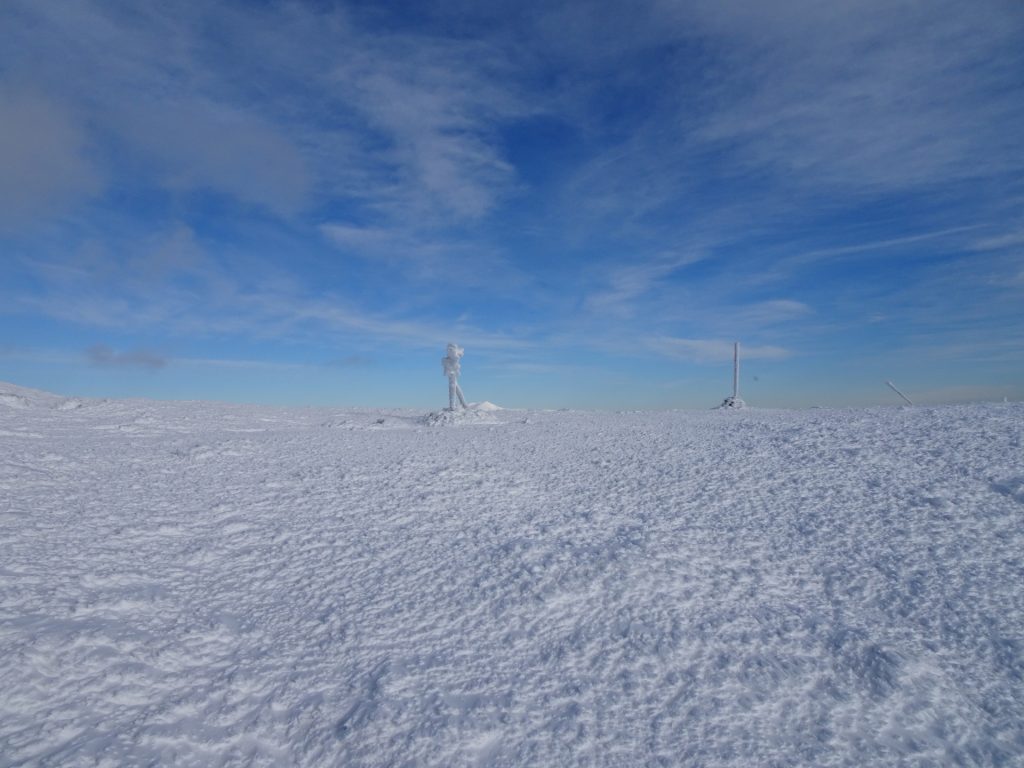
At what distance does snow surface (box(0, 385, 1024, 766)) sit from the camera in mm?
4566

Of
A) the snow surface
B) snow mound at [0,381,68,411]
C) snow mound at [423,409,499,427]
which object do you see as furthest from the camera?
snow mound at [0,381,68,411]

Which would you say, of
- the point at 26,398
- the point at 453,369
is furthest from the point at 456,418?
the point at 26,398

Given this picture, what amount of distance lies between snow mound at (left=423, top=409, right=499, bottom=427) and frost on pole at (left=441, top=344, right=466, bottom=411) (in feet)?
2.07

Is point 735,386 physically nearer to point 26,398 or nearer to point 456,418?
point 456,418

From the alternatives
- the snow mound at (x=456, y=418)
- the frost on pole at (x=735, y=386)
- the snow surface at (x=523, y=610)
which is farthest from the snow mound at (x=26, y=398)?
the frost on pole at (x=735, y=386)

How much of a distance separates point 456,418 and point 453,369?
6.29 feet

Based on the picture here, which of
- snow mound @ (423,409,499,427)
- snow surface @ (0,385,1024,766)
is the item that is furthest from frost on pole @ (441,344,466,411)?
snow surface @ (0,385,1024,766)

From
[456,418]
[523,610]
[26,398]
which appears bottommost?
[523,610]

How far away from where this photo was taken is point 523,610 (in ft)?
20.0

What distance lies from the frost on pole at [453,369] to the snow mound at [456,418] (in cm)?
63

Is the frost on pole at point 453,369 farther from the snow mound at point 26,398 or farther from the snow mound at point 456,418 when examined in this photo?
the snow mound at point 26,398

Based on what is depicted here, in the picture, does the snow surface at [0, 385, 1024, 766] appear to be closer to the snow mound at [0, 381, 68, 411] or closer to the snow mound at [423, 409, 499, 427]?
the snow mound at [423, 409, 499, 427]

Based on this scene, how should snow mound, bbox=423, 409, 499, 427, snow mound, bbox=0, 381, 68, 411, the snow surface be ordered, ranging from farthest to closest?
snow mound, bbox=0, 381, 68, 411, snow mound, bbox=423, 409, 499, 427, the snow surface

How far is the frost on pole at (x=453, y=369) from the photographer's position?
18.5 m
